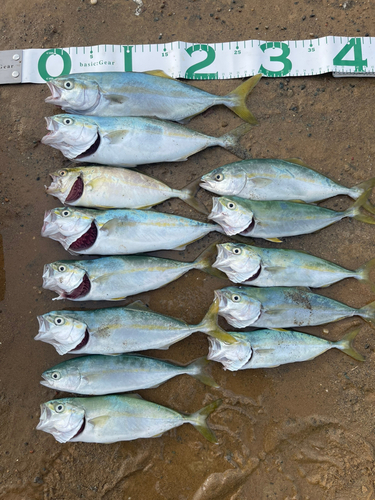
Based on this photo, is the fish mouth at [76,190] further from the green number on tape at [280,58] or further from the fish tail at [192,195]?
the green number on tape at [280,58]

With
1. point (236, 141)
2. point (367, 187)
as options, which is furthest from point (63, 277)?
point (367, 187)

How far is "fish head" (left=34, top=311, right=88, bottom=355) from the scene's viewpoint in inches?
125

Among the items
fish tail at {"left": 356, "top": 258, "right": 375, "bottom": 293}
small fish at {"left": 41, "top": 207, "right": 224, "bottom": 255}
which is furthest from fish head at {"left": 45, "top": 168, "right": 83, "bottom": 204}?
fish tail at {"left": 356, "top": 258, "right": 375, "bottom": 293}

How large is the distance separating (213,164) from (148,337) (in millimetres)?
1751

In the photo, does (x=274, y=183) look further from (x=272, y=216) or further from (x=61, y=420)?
(x=61, y=420)

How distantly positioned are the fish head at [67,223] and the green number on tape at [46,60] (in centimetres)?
150

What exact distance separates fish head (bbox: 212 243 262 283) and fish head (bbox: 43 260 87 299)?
3.95ft

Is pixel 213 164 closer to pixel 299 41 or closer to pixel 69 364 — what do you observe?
pixel 299 41

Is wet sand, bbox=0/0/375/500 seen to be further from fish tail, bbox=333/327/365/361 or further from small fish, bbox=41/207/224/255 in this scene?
small fish, bbox=41/207/224/255

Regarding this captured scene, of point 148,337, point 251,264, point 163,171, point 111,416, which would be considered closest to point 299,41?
point 163,171

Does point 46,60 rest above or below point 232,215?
above

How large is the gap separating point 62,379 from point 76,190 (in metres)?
1.65

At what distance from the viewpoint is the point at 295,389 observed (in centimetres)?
346

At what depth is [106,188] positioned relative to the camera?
3363mm
